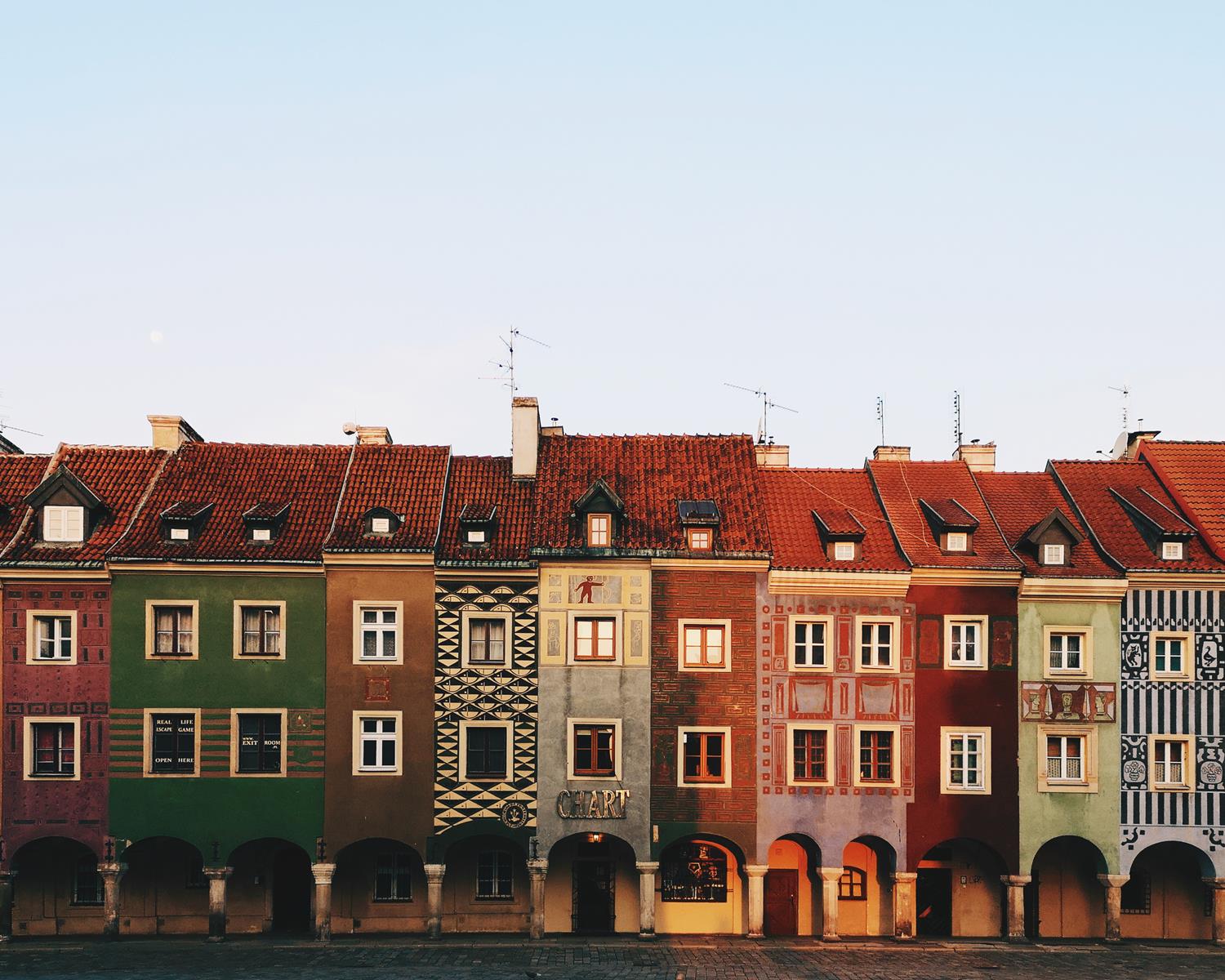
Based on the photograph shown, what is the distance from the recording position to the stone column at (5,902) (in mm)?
36031

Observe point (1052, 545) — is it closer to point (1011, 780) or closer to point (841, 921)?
point (1011, 780)

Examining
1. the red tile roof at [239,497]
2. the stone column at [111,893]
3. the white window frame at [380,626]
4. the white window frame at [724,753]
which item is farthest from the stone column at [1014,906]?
the stone column at [111,893]

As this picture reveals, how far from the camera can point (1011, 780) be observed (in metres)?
37.2

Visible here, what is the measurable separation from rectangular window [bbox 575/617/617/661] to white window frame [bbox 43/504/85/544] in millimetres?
14374

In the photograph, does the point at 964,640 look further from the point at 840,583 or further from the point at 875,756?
the point at 875,756

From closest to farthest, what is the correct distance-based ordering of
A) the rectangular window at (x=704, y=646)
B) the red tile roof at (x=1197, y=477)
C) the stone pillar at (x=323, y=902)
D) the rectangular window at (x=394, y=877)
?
the stone pillar at (x=323, y=902) < the rectangular window at (x=704, y=646) < the rectangular window at (x=394, y=877) < the red tile roof at (x=1197, y=477)

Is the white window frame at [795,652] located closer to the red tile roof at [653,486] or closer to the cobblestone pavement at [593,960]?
the red tile roof at [653,486]

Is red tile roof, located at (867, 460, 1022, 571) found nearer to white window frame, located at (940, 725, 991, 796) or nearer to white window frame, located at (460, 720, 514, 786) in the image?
white window frame, located at (940, 725, 991, 796)

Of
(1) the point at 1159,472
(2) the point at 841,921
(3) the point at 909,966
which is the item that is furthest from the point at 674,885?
(1) the point at 1159,472

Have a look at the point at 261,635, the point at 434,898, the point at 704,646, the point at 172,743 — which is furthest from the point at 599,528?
the point at 172,743

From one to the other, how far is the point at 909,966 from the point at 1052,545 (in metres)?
12.6

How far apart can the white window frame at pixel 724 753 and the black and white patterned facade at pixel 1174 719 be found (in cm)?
1116

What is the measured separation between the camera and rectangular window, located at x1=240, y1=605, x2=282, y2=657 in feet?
122

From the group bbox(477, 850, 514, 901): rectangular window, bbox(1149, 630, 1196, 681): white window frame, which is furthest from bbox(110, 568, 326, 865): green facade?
bbox(1149, 630, 1196, 681): white window frame
